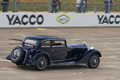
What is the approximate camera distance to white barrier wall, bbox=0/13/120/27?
26.2 m

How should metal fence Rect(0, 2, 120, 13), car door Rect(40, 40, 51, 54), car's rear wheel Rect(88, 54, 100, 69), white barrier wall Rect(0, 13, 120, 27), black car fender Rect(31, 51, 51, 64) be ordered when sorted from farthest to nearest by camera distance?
metal fence Rect(0, 2, 120, 13) → white barrier wall Rect(0, 13, 120, 27) → car's rear wheel Rect(88, 54, 100, 69) → car door Rect(40, 40, 51, 54) → black car fender Rect(31, 51, 51, 64)

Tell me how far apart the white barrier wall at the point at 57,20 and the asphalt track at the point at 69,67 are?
1287 mm

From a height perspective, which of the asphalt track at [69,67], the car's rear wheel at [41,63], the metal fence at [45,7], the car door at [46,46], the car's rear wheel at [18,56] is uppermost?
the metal fence at [45,7]

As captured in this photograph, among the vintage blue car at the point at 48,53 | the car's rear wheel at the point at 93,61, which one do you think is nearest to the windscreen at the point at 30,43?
the vintage blue car at the point at 48,53

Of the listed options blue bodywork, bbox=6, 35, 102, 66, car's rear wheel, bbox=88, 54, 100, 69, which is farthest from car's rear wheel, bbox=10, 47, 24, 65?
car's rear wheel, bbox=88, 54, 100, 69

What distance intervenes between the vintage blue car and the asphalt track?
30 cm

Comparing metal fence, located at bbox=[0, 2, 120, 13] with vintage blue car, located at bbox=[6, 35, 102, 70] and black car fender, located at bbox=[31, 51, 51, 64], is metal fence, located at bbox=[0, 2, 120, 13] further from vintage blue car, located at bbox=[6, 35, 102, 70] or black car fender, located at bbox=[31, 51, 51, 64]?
black car fender, located at bbox=[31, 51, 51, 64]

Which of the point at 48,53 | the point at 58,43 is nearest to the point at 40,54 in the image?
the point at 48,53

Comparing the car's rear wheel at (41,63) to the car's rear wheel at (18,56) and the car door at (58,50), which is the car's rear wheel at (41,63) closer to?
the car door at (58,50)

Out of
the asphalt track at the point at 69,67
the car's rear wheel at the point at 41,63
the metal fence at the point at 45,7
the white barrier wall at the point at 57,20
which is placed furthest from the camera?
the metal fence at the point at 45,7

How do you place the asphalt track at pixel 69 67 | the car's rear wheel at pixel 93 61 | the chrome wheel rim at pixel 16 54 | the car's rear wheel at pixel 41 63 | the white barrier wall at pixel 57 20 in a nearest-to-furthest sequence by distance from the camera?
the asphalt track at pixel 69 67 → the car's rear wheel at pixel 41 63 → the chrome wheel rim at pixel 16 54 → the car's rear wheel at pixel 93 61 → the white barrier wall at pixel 57 20

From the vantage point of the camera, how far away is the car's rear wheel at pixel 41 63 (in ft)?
36.4

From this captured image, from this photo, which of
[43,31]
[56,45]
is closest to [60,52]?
[56,45]

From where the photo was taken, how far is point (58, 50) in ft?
38.5
